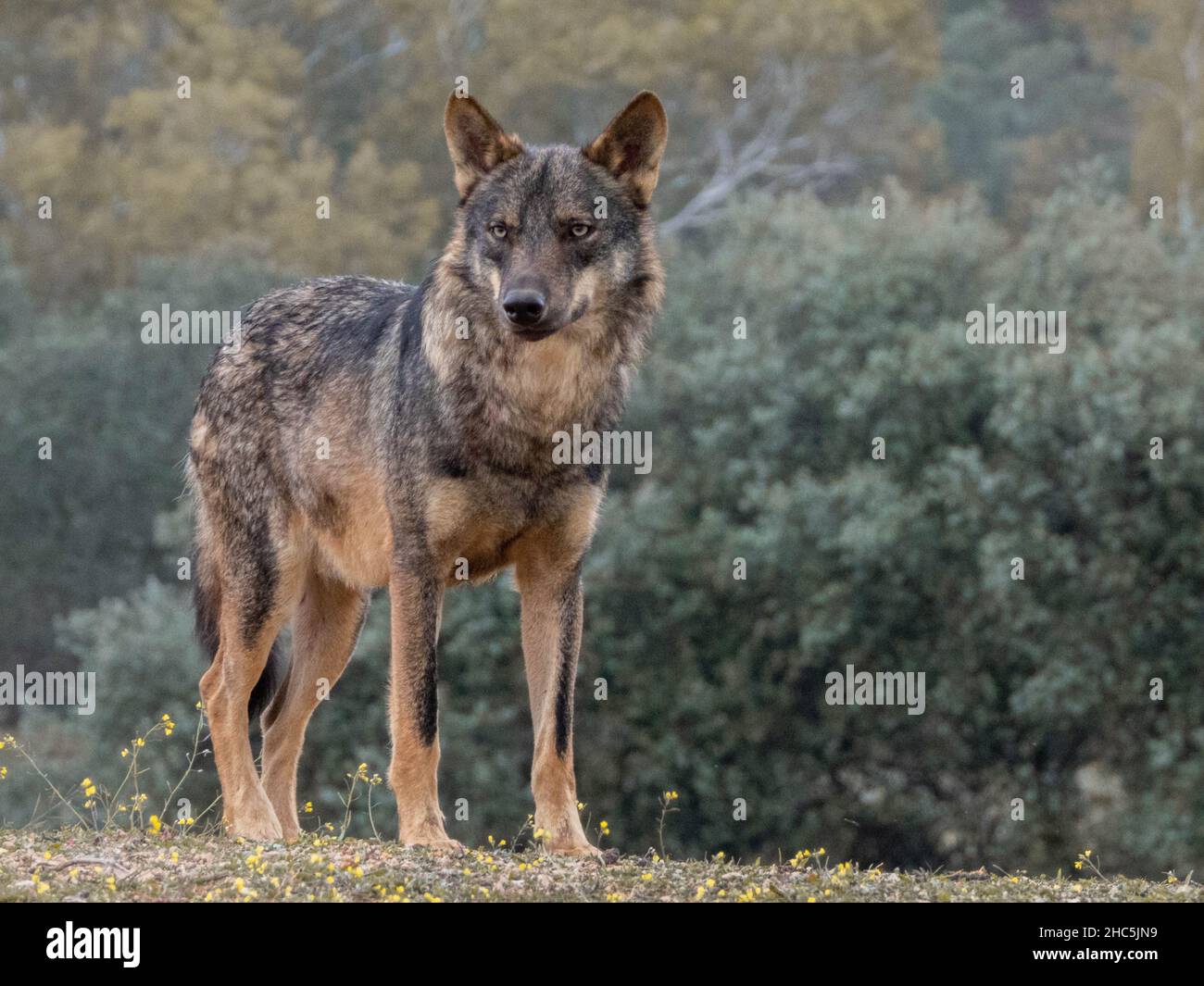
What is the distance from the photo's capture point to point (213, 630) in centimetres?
1066

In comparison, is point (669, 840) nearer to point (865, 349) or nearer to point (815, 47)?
point (865, 349)

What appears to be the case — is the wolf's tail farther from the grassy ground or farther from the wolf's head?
the wolf's head

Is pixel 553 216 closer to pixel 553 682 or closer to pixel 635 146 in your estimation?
pixel 635 146

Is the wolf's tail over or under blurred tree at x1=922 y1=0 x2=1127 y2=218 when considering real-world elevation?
under

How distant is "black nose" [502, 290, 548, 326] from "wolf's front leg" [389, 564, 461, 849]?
1.34 m

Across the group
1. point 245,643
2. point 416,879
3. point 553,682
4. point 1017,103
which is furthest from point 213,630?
point 1017,103

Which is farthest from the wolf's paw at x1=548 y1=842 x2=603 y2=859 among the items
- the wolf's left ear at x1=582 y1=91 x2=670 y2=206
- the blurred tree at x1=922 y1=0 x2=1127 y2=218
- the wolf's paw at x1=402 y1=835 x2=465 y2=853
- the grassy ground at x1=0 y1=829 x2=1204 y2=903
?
the blurred tree at x1=922 y1=0 x2=1127 y2=218

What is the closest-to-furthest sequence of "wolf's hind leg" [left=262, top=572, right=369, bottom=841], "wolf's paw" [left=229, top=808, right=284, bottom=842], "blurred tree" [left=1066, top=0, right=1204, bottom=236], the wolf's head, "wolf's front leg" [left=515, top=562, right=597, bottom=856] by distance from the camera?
the wolf's head
"wolf's front leg" [left=515, top=562, right=597, bottom=856]
"wolf's paw" [left=229, top=808, right=284, bottom=842]
"wolf's hind leg" [left=262, top=572, right=369, bottom=841]
"blurred tree" [left=1066, top=0, right=1204, bottom=236]

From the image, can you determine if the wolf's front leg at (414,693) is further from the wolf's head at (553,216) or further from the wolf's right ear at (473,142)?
the wolf's right ear at (473,142)

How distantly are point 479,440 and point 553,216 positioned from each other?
1097 mm

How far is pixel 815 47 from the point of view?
5716 centimetres

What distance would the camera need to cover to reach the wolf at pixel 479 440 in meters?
8.73

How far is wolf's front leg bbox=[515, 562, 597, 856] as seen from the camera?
28.8 feet
